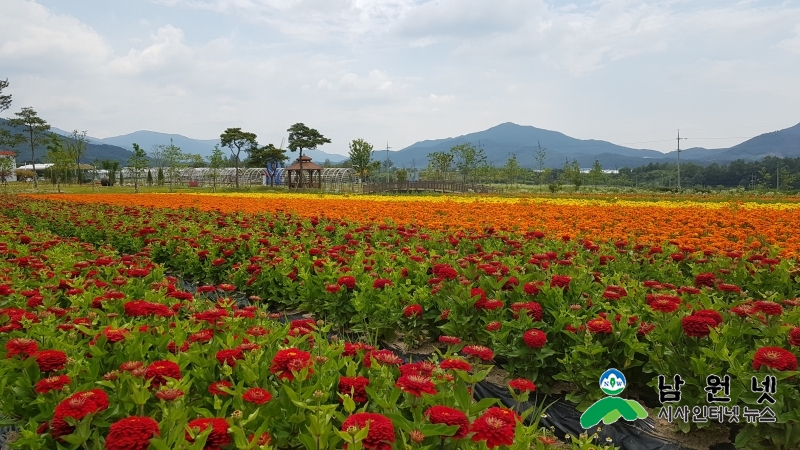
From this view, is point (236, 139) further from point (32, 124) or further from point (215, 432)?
point (215, 432)

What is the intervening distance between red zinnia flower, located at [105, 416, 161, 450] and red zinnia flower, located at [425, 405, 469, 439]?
3.10 ft

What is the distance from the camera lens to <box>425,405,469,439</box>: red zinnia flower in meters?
1.78

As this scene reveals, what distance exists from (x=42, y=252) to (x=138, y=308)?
149 inches

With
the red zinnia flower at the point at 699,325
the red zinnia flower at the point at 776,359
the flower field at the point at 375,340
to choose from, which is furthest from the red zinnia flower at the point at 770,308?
the red zinnia flower at the point at 776,359

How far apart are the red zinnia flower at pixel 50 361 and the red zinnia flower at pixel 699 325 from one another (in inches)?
125

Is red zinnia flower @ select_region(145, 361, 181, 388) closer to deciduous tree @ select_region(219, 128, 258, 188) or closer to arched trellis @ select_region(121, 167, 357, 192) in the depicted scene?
arched trellis @ select_region(121, 167, 357, 192)

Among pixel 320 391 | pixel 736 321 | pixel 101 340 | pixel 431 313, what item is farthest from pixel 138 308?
pixel 736 321

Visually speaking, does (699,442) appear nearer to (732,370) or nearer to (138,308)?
(732,370)

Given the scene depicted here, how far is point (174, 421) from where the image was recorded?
6.28 feet

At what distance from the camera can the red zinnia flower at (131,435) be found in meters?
1.62

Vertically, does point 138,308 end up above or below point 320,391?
above

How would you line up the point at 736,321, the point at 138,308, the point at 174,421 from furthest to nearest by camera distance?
the point at 736,321 < the point at 138,308 < the point at 174,421

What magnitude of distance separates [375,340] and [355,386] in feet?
5.62

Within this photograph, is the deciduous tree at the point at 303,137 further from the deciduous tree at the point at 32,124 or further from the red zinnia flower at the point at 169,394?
the red zinnia flower at the point at 169,394
